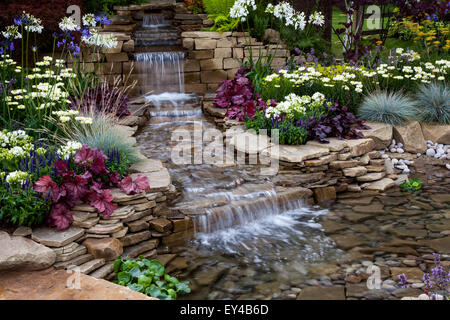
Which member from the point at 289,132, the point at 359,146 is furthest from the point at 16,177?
the point at 359,146

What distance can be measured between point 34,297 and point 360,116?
4.81 metres

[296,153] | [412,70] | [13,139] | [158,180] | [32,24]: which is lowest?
[158,180]

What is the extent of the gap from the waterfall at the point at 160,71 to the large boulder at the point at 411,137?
402 cm

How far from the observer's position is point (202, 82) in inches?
348

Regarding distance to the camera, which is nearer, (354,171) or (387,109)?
(354,171)

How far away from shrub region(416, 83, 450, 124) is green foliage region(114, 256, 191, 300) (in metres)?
4.40

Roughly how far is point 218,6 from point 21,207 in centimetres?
666

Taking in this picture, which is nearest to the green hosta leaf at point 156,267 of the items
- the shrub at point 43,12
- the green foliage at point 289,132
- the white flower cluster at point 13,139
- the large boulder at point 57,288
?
the large boulder at point 57,288

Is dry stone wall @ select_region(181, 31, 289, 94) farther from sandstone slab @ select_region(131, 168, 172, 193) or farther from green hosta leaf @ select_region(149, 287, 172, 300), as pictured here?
green hosta leaf @ select_region(149, 287, 172, 300)

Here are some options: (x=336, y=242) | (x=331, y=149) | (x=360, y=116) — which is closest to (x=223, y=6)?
(x=360, y=116)

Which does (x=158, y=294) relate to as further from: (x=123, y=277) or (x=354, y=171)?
(x=354, y=171)

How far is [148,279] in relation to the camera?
3527 mm

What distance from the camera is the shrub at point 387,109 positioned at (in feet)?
20.8

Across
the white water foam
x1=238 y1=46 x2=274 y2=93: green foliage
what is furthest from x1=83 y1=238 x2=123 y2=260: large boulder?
x1=238 y1=46 x2=274 y2=93: green foliage
